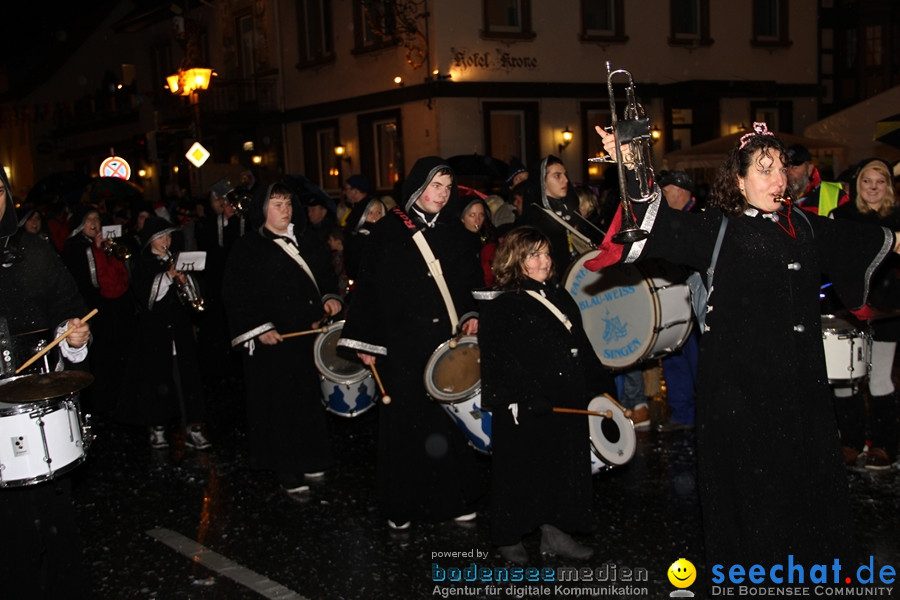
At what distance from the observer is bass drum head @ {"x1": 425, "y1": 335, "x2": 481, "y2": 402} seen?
5.65 metres

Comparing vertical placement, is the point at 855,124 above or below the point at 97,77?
below

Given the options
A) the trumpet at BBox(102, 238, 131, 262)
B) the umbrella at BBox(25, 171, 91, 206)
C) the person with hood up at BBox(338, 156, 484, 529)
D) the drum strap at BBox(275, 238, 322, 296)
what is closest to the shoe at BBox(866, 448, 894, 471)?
the person with hood up at BBox(338, 156, 484, 529)

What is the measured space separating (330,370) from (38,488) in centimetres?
296

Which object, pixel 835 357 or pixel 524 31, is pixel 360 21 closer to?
pixel 524 31

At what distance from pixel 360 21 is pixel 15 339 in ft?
64.1

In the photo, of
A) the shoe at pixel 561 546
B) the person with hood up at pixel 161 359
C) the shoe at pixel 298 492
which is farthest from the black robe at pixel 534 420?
the person with hood up at pixel 161 359

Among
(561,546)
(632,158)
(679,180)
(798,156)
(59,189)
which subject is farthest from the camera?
(59,189)

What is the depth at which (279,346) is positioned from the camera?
22.7 feet

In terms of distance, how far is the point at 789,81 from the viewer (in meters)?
25.9

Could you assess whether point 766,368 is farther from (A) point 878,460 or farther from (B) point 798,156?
(B) point 798,156

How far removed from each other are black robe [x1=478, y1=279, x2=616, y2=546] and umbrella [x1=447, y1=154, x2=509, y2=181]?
10.8 m

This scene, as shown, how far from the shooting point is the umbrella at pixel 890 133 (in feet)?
32.4

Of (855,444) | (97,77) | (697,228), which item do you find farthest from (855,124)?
(97,77)

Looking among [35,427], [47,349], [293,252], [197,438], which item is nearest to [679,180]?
[293,252]
